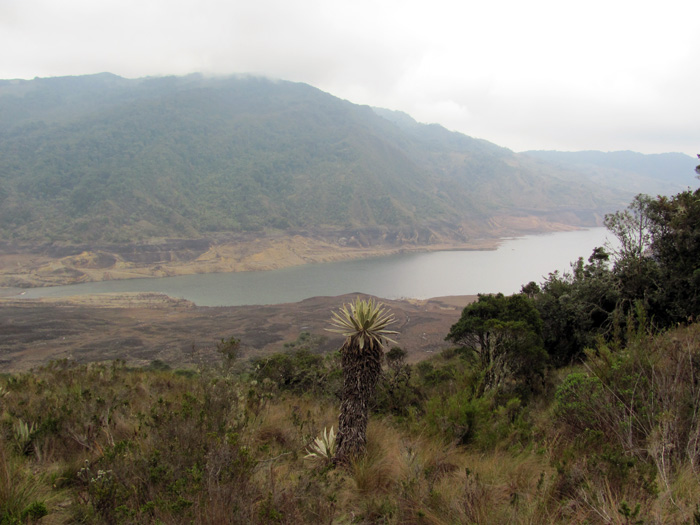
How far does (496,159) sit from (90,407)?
190809 millimetres

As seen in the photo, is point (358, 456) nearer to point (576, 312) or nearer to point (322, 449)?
point (322, 449)

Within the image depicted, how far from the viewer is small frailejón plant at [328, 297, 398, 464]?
3.87 metres

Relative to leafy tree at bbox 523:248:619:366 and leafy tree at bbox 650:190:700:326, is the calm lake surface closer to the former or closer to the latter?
leafy tree at bbox 523:248:619:366

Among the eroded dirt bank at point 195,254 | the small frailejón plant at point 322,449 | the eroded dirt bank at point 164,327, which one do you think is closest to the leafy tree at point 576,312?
the eroded dirt bank at point 164,327

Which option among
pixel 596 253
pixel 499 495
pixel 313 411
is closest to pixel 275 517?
pixel 499 495

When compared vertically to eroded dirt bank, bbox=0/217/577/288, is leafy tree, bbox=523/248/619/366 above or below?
below

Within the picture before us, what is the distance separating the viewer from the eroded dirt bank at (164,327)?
23.9m

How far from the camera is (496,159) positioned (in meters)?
176

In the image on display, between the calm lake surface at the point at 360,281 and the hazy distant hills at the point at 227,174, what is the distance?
18953mm

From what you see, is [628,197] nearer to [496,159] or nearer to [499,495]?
[496,159]

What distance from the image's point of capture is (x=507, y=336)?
37.2ft

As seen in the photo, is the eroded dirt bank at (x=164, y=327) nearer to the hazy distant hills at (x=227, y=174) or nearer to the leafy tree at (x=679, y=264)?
the leafy tree at (x=679, y=264)

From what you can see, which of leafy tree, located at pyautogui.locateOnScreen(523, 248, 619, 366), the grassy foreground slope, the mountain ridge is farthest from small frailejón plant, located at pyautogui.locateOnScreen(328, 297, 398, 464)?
the mountain ridge

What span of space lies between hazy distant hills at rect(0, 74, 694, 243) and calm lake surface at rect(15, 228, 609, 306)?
19.0 m
